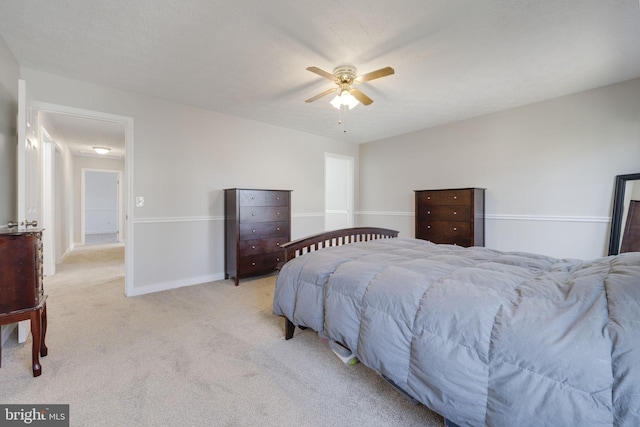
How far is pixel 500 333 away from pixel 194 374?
1761 mm

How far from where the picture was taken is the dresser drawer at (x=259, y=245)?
3.78m

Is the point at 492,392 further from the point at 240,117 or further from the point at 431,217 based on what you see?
the point at 240,117

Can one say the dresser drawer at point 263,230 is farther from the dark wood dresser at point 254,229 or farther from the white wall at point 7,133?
the white wall at point 7,133

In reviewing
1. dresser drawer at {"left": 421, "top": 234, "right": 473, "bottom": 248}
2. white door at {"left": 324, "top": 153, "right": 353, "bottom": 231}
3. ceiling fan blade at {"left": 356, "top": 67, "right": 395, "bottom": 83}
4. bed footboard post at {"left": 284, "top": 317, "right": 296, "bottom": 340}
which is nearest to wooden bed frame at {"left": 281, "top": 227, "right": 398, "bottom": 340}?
bed footboard post at {"left": 284, "top": 317, "right": 296, "bottom": 340}

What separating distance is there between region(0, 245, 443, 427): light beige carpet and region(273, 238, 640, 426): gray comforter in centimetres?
31

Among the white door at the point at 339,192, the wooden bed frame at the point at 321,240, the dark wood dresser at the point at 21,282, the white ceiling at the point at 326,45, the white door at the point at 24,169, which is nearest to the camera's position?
the dark wood dresser at the point at 21,282

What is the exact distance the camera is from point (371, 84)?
304 cm

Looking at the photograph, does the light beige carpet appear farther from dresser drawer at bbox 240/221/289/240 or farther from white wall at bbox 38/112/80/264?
white wall at bbox 38/112/80/264

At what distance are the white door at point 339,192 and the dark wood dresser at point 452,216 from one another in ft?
5.80

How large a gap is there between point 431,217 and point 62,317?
4575 millimetres

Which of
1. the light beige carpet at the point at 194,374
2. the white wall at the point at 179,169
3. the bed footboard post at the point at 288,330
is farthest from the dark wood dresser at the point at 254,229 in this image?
the bed footboard post at the point at 288,330

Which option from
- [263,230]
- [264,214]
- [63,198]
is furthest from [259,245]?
[63,198]

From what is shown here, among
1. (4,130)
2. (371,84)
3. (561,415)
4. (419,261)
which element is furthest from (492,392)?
(4,130)

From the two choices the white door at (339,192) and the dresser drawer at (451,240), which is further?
the white door at (339,192)
